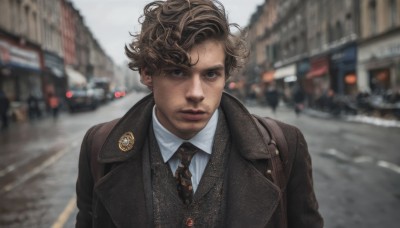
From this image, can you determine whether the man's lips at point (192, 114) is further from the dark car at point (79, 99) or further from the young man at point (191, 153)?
the dark car at point (79, 99)

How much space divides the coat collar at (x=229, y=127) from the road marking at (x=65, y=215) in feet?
12.1

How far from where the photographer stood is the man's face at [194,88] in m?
1.83

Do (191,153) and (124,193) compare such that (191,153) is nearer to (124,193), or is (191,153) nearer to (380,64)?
(124,193)

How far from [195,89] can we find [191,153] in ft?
1.01

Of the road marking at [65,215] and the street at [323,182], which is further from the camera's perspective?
the street at [323,182]

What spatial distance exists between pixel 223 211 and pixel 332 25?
35.2 meters

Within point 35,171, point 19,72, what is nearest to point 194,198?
point 35,171

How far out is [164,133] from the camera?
2.00 m

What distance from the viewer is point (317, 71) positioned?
3834cm

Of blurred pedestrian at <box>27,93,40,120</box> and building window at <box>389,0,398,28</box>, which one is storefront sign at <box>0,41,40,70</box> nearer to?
blurred pedestrian at <box>27,93,40,120</box>

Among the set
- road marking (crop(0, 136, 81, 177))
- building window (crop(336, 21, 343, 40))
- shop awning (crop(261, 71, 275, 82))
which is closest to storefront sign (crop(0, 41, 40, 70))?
road marking (crop(0, 136, 81, 177))

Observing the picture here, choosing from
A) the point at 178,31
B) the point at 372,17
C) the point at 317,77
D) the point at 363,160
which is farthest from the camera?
the point at 317,77

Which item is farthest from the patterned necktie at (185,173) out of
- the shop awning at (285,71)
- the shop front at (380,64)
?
the shop awning at (285,71)

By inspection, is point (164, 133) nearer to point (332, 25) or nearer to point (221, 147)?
point (221, 147)
